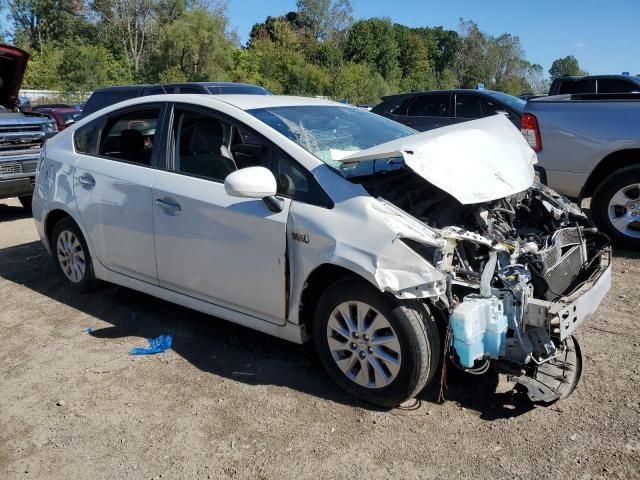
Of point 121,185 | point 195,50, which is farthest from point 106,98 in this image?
point 195,50

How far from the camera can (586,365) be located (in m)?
3.54

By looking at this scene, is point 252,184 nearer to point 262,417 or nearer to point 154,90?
point 262,417

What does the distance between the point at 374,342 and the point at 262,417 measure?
2.47ft

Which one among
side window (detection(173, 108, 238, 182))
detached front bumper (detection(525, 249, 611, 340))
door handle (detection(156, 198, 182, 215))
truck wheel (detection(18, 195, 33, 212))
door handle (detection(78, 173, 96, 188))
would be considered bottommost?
truck wheel (detection(18, 195, 33, 212))

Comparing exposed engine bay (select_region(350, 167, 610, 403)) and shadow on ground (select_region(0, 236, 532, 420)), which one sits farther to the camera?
shadow on ground (select_region(0, 236, 532, 420))

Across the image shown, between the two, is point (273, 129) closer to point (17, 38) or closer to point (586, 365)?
point (586, 365)

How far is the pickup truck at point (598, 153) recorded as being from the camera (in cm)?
557

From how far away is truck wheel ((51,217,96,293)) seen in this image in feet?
15.7

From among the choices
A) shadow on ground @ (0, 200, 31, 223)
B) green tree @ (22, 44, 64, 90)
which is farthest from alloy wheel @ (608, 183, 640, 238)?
green tree @ (22, 44, 64, 90)

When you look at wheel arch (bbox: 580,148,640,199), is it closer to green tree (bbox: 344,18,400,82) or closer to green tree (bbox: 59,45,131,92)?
green tree (bbox: 59,45,131,92)

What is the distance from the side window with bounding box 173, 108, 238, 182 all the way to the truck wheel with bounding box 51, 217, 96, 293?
1.41 metres

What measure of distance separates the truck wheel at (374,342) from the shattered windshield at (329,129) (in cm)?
77

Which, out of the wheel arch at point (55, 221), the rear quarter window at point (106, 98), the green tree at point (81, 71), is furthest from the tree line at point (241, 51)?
the wheel arch at point (55, 221)

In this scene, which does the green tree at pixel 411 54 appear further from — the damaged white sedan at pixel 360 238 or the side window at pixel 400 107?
the damaged white sedan at pixel 360 238
